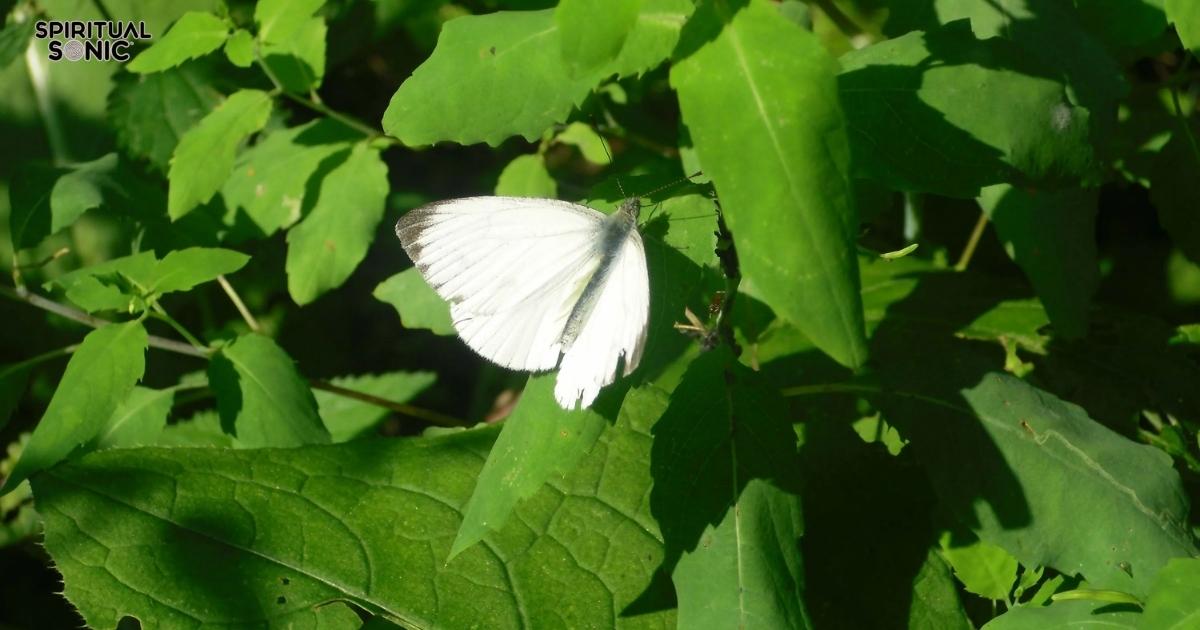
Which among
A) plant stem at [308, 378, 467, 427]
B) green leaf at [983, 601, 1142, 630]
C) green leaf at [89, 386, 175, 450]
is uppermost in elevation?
green leaf at [983, 601, 1142, 630]

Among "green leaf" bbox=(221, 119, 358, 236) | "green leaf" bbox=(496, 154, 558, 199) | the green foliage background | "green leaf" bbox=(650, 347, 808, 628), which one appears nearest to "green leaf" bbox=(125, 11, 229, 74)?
the green foliage background

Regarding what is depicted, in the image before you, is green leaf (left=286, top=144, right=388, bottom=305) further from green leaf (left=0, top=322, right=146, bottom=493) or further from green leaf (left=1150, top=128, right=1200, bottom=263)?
green leaf (left=1150, top=128, right=1200, bottom=263)

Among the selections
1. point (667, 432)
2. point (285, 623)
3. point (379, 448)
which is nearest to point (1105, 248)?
point (667, 432)

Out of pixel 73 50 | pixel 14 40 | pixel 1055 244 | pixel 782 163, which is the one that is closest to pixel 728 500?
pixel 782 163

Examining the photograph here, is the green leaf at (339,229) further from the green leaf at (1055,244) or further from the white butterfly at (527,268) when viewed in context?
the green leaf at (1055,244)

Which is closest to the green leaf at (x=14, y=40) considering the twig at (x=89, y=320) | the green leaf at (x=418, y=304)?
the twig at (x=89, y=320)

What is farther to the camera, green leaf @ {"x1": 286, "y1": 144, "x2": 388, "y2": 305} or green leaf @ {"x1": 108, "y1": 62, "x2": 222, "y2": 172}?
green leaf @ {"x1": 108, "y1": 62, "x2": 222, "y2": 172}
